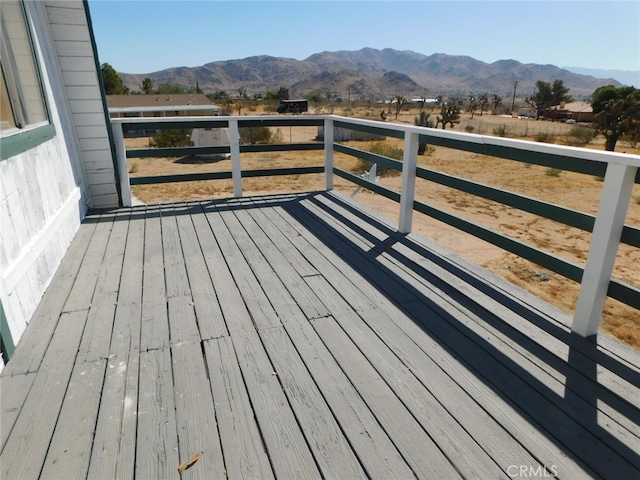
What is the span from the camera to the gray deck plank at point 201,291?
85.8 inches

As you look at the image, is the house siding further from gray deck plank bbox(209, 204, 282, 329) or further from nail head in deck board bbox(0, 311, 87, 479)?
gray deck plank bbox(209, 204, 282, 329)

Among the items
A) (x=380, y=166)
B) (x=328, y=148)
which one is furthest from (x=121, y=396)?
(x=380, y=166)

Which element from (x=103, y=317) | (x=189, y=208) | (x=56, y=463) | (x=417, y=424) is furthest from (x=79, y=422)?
(x=189, y=208)

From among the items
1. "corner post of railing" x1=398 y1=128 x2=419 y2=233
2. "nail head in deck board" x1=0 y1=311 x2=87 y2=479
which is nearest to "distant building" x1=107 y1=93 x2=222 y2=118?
"corner post of railing" x1=398 y1=128 x2=419 y2=233

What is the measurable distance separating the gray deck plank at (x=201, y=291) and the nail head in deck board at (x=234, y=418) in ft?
0.50

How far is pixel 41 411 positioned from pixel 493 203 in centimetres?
998

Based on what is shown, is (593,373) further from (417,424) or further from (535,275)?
(535,275)

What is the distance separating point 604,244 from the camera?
6.43ft

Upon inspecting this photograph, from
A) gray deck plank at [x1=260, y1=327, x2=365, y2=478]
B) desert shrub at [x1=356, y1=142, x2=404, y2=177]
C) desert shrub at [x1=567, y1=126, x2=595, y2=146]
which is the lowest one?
desert shrub at [x1=567, y1=126, x2=595, y2=146]

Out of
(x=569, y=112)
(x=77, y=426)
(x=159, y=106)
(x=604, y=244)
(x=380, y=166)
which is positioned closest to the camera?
(x=77, y=426)

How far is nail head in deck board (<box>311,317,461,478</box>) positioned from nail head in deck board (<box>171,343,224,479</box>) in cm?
63

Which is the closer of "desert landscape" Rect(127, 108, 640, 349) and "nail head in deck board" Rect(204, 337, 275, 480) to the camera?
"nail head in deck board" Rect(204, 337, 275, 480)

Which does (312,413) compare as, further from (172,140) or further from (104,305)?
(172,140)

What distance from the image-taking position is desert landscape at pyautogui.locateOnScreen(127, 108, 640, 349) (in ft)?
18.2
